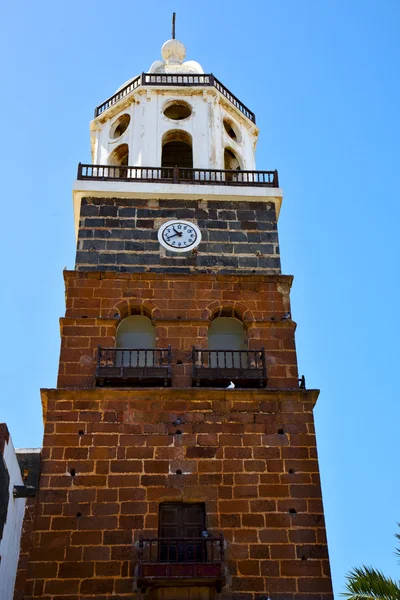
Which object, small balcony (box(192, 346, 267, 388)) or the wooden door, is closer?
the wooden door

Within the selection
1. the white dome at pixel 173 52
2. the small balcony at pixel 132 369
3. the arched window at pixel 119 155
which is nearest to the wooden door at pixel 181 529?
the small balcony at pixel 132 369

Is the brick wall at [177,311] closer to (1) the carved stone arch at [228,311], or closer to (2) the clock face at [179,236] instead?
(1) the carved stone arch at [228,311]

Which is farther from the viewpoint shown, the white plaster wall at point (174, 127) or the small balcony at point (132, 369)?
the white plaster wall at point (174, 127)

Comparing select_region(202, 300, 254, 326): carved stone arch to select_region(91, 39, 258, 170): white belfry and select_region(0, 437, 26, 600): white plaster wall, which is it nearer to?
select_region(91, 39, 258, 170): white belfry

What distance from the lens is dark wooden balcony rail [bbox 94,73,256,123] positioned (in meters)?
22.9

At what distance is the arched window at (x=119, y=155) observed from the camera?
22.4 metres

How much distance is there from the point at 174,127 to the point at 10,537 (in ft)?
36.9

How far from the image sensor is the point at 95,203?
20.1 metres

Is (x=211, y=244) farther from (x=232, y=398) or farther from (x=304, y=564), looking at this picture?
(x=304, y=564)

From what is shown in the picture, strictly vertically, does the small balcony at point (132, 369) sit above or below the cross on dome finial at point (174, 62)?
below

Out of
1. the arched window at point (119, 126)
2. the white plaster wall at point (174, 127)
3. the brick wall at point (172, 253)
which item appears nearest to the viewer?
the brick wall at point (172, 253)

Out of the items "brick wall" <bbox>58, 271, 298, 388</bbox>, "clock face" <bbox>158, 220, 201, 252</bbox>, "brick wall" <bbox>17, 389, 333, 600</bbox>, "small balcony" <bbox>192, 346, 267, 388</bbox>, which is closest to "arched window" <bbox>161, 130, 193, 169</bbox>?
"clock face" <bbox>158, 220, 201, 252</bbox>

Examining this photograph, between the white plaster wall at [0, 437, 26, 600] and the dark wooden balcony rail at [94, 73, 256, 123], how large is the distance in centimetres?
1108

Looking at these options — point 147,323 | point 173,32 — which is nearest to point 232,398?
point 147,323
